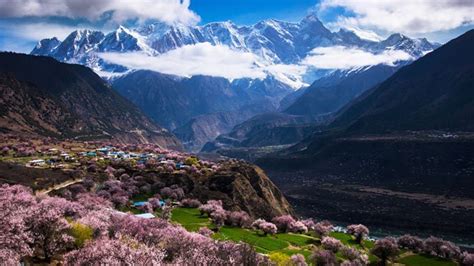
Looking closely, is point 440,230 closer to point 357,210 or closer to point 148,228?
point 357,210

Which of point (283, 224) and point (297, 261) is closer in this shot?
point (297, 261)

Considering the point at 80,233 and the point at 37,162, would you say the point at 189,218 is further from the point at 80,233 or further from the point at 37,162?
the point at 37,162

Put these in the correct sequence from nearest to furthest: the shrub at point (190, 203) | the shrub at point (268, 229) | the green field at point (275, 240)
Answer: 1. the green field at point (275, 240)
2. the shrub at point (268, 229)
3. the shrub at point (190, 203)

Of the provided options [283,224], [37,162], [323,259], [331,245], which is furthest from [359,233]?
[37,162]

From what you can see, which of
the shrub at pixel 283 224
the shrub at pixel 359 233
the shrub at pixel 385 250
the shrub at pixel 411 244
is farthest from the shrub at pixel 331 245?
the shrub at pixel 411 244

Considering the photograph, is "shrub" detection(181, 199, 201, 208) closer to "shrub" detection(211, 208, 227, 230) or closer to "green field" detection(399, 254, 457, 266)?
"shrub" detection(211, 208, 227, 230)

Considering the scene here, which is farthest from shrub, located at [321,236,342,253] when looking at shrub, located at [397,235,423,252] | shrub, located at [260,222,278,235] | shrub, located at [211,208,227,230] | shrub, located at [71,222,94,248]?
shrub, located at [71,222,94,248]

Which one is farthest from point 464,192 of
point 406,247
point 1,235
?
point 1,235

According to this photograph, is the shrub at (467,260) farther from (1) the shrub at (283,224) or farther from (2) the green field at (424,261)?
(1) the shrub at (283,224)
